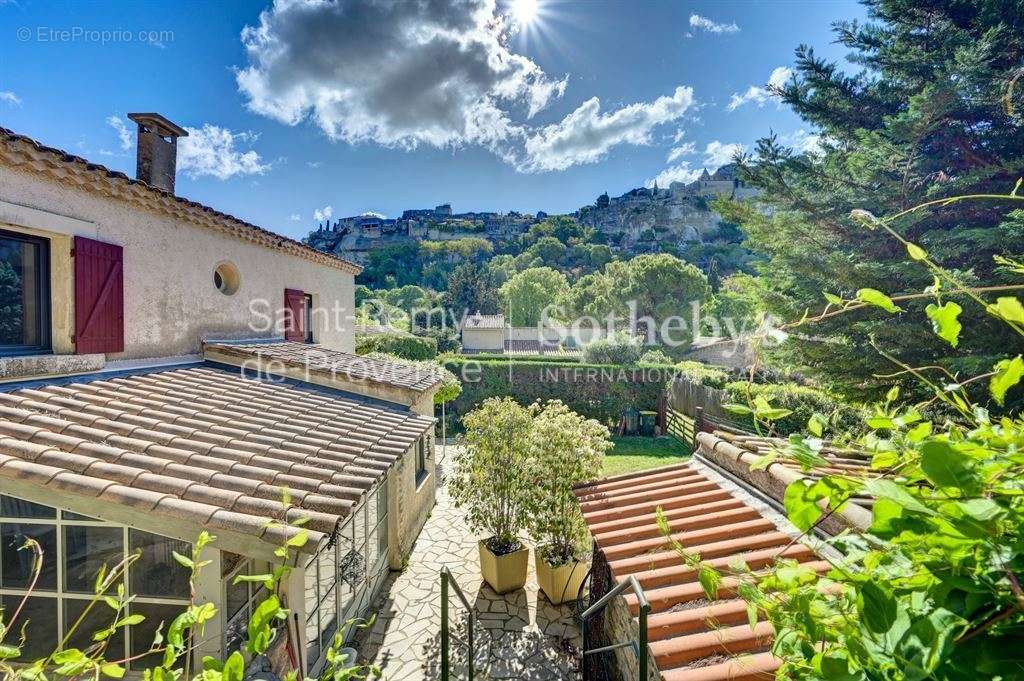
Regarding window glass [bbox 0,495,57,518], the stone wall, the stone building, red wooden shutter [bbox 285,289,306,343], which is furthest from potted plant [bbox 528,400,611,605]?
red wooden shutter [bbox 285,289,306,343]

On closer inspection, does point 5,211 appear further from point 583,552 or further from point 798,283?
point 798,283

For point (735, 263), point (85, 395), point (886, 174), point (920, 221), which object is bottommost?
point (85, 395)

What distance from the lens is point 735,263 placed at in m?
77.8

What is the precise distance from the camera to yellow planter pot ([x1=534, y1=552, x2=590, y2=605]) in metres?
7.32

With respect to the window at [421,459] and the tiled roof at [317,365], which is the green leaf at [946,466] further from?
the window at [421,459]

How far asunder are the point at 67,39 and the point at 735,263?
285 ft

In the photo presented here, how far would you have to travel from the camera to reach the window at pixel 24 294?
567cm

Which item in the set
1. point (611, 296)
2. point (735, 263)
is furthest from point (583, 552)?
point (735, 263)

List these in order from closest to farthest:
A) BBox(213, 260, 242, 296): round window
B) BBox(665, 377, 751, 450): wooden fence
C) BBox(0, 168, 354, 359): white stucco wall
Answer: BBox(0, 168, 354, 359): white stucco wall < BBox(213, 260, 242, 296): round window < BBox(665, 377, 751, 450): wooden fence

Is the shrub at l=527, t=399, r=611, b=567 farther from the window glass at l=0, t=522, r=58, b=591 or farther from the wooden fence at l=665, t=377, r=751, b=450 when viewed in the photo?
the wooden fence at l=665, t=377, r=751, b=450

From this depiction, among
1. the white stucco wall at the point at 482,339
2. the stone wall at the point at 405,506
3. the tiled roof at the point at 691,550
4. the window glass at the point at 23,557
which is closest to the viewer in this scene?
the tiled roof at the point at 691,550

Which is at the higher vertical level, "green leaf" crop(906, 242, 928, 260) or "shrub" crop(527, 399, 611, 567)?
"green leaf" crop(906, 242, 928, 260)

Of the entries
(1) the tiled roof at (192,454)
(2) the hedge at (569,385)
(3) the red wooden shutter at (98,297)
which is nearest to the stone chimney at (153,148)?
(3) the red wooden shutter at (98,297)

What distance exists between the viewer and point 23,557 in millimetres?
4867
